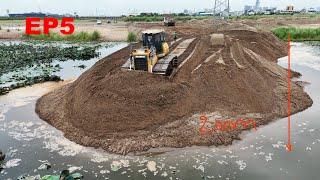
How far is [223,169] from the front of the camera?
12.6 metres

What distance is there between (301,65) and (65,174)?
2546 centimetres

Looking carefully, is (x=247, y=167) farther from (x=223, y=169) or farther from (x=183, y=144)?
(x=183, y=144)

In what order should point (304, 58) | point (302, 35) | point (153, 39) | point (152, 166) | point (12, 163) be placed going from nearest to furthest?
1. point (152, 166)
2. point (12, 163)
3. point (153, 39)
4. point (304, 58)
5. point (302, 35)

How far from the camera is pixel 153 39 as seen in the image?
66.8ft

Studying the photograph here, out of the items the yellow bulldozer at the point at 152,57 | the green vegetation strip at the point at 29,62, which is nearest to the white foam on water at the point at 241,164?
the yellow bulldozer at the point at 152,57

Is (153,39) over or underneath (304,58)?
over

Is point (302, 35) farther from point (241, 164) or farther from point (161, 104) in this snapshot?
point (241, 164)

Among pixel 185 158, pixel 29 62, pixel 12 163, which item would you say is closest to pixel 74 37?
pixel 29 62

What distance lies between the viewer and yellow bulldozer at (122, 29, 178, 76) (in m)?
18.9

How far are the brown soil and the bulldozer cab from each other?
2.15 meters

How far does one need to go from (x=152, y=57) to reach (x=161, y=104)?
385cm

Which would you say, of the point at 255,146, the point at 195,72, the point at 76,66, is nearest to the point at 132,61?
the point at 195,72

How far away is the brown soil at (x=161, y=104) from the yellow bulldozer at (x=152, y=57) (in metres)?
0.74

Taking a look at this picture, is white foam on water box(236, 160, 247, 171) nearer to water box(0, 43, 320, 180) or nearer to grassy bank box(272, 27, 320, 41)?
water box(0, 43, 320, 180)
